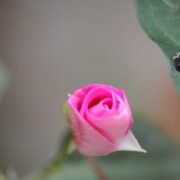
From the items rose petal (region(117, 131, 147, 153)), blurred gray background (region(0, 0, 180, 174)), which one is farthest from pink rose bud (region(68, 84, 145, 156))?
blurred gray background (region(0, 0, 180, 174))

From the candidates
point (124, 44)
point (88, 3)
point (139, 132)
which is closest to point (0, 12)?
point (88, 3)

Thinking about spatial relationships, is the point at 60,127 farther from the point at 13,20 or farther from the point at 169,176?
the point at 169,176

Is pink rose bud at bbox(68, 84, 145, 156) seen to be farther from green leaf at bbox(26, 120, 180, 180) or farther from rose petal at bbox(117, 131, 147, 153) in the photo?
green leaf at bbox(26, 120, 180, 180)

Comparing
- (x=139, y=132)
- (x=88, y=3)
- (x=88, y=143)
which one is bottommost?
(x=139, y=132)

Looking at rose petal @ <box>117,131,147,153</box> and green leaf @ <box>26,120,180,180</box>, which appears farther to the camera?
green leaf @ <box>26,120,180,180</box>

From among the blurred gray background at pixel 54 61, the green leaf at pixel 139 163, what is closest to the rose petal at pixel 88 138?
the green leaf at pixel 139 163

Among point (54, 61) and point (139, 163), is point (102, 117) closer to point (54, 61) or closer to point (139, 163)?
point (139, 163)
